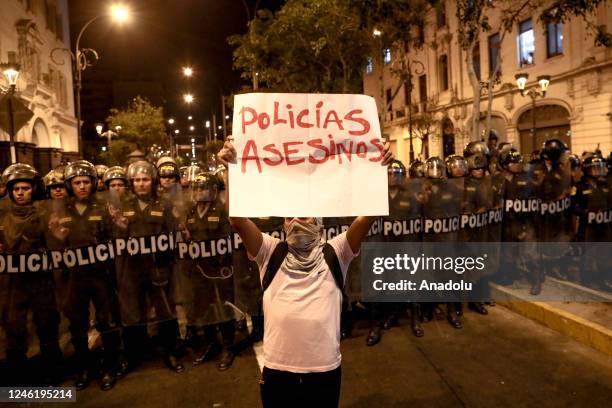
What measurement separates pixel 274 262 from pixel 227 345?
9.61 feet

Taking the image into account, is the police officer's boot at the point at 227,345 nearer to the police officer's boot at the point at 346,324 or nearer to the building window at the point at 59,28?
the police officer's boot at the point at 346,324

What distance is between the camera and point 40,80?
25578 mm

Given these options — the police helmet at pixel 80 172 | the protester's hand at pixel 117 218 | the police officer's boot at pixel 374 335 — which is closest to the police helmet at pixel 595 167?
the police officer's boot at pixel 374 335

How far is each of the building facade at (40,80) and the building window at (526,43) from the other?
70.8 feet

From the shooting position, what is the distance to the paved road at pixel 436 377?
4.39m

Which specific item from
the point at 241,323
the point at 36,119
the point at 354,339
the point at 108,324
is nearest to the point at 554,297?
the point at 354,339

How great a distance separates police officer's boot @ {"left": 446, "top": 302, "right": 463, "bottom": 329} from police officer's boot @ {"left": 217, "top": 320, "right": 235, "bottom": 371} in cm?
→ 269

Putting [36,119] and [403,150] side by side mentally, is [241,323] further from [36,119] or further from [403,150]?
[403,150]

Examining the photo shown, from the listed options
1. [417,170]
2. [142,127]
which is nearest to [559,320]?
[417,170]

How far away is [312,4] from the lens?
17125 mm

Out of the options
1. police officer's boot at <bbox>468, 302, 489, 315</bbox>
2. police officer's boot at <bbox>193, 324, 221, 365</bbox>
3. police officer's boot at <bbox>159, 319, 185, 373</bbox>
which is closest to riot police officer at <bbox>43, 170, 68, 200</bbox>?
police officer's boot at <bbox>159, 319, 185, 373</bbox>

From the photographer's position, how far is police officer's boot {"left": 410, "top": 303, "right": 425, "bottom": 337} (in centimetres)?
592

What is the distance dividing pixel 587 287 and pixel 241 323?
4873 millimetres

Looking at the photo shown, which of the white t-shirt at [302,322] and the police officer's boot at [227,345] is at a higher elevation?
the white t-shirt at [302,322]
